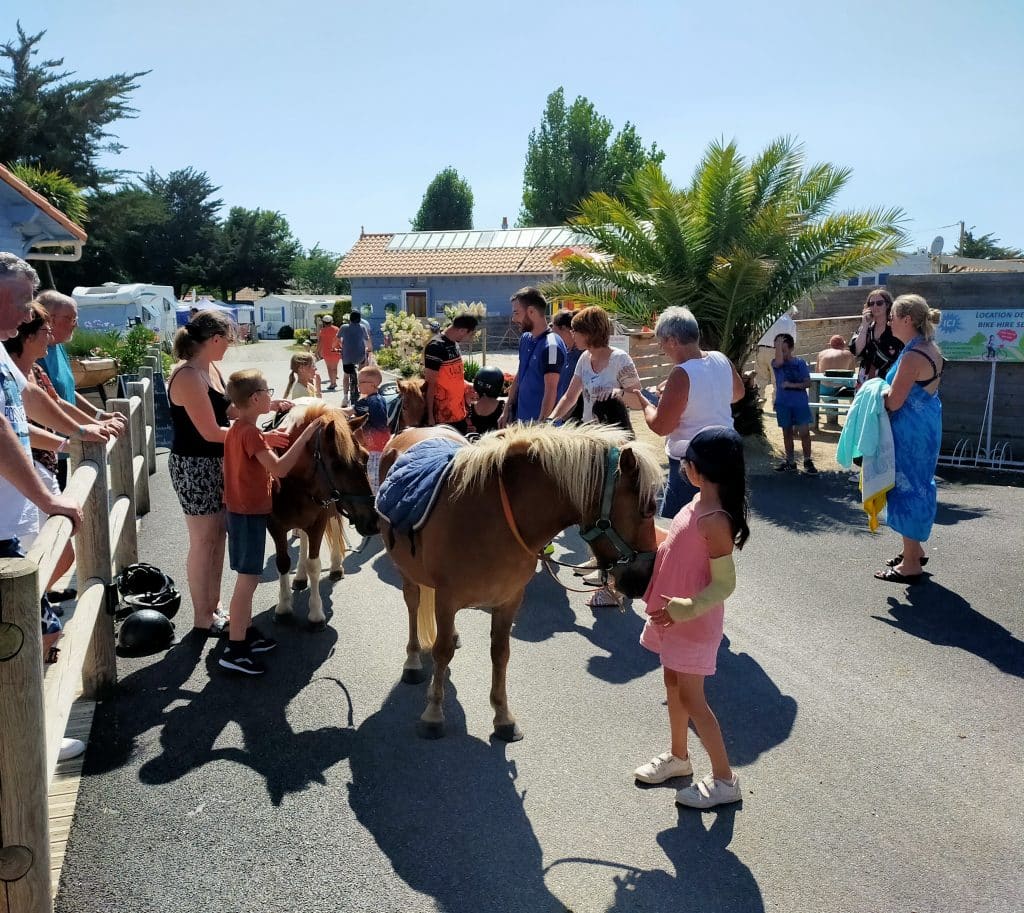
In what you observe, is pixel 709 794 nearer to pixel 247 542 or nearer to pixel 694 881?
pixel 694 881

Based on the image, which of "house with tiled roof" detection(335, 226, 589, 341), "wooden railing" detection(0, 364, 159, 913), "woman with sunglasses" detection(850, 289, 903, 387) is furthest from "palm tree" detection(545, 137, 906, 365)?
"house with tiled roof" detection(335, 226, 589, 341)

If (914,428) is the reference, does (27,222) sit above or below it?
above

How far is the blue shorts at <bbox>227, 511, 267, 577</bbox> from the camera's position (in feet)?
14.7

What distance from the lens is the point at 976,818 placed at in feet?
10.7

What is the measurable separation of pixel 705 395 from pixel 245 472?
2691 millimetres

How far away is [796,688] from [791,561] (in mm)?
2425

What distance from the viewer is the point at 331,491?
15.5 ft

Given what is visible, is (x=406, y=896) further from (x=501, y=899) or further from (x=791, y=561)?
(x=791, y=561)

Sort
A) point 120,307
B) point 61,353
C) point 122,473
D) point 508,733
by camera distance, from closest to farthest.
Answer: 1. point 508,733
2. point 122,473
3. point 61,353
4. point 120,307

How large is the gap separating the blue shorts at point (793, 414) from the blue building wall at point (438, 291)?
23357 millimetres

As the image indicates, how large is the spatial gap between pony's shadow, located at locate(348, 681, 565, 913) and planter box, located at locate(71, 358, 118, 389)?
1089 cm

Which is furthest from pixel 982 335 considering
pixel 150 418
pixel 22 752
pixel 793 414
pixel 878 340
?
pixel 22 752

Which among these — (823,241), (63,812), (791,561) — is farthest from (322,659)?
(823,241)

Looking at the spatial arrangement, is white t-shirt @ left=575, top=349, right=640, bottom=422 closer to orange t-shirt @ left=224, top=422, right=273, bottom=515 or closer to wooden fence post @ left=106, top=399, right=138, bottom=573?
orange t-shirt @ left=224, top=422, right=273, bottom=515
